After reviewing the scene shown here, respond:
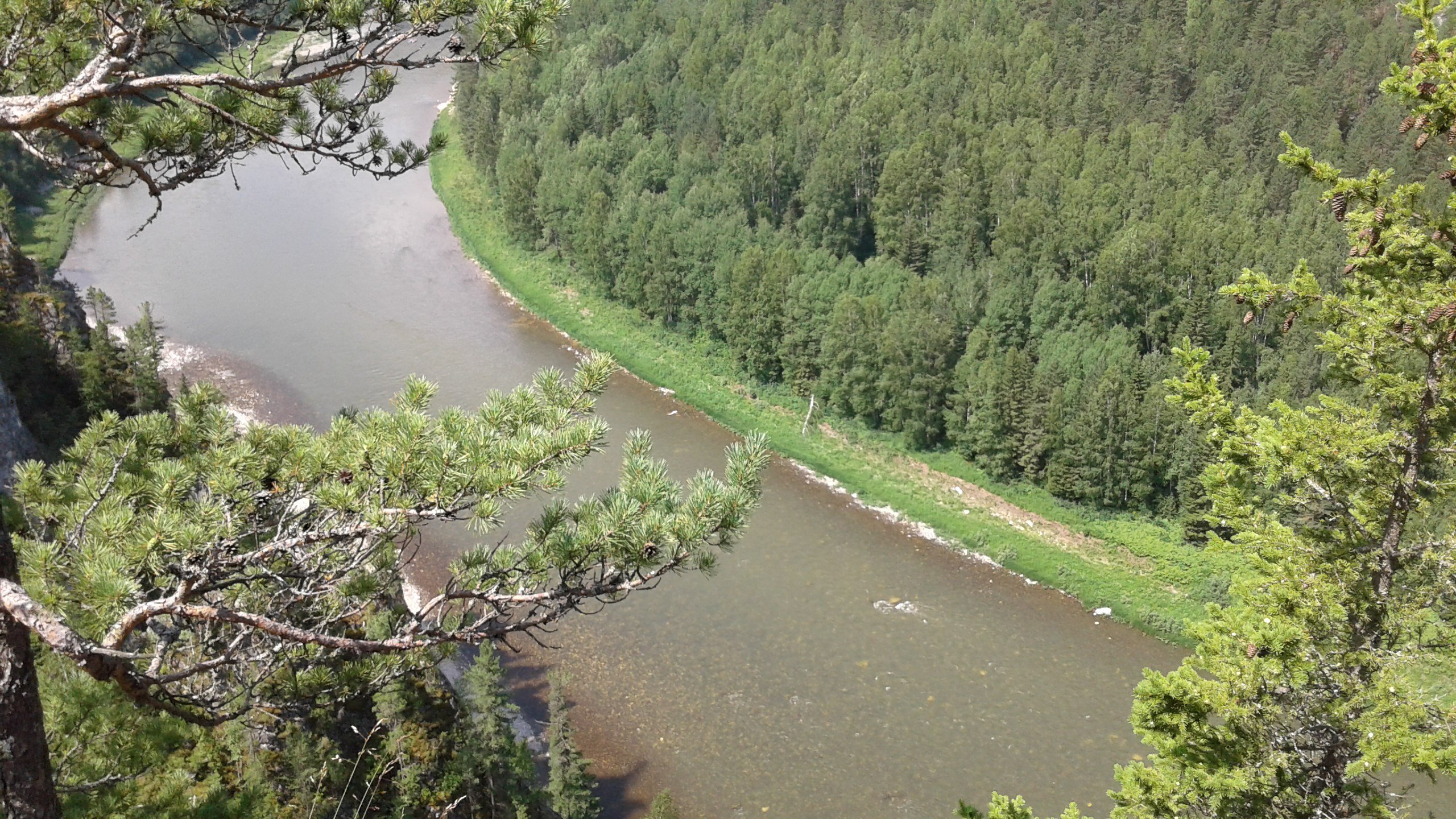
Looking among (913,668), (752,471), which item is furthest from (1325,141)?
(752,471)

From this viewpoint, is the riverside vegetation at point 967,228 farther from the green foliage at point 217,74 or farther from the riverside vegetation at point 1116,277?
the green foliage at point 217,74

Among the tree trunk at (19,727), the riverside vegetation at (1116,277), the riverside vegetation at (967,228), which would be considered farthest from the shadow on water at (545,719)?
the tree trunk at (19,727)

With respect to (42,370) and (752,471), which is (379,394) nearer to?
(42,370)

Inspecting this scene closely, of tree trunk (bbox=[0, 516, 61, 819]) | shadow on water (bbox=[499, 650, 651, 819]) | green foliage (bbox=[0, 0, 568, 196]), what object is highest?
green foliage (bbox=[0, 0, 568, 196])

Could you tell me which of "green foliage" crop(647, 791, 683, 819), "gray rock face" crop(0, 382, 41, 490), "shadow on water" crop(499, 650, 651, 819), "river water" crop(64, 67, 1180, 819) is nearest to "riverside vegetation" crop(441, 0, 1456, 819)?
"river water" crop(64, 67, 1180, 819)

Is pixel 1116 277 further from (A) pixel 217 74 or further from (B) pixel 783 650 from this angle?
(A) pixel 217 74

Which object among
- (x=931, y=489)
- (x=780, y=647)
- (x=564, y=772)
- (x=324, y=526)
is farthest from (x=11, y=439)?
(x=931, y=489)

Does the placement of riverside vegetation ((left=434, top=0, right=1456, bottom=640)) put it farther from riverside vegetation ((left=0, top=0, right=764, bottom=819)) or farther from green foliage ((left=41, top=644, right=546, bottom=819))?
riverside vegetation ((left=0, top=0, right=764, bottom=819))
